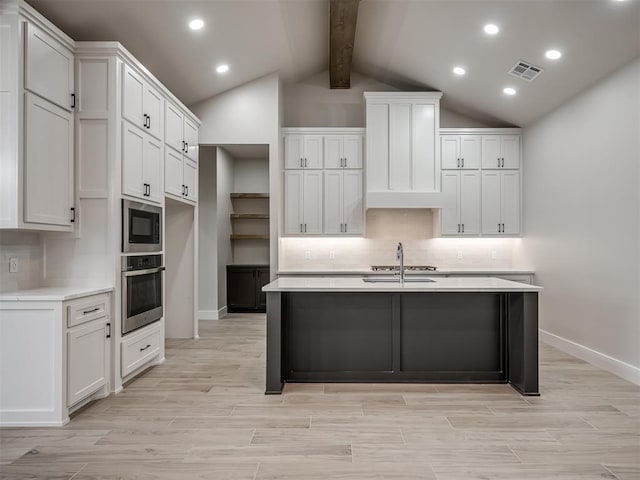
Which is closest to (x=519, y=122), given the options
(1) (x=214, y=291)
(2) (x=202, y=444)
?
(1) (x=214, y=291)

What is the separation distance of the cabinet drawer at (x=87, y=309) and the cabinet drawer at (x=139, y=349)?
1.35ft

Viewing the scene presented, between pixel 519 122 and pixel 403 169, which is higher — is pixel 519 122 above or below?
above

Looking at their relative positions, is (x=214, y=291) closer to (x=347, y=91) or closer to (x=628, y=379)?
(x=347, y=91)

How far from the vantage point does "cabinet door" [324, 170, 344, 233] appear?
6301 millimetres

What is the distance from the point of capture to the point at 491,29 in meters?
4.35

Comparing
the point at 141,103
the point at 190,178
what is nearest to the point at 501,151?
the point at 190,178

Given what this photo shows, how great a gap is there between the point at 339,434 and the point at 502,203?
457 cm

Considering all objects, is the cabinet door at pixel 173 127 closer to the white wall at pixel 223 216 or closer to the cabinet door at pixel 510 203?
the white wall at pixel 223 216

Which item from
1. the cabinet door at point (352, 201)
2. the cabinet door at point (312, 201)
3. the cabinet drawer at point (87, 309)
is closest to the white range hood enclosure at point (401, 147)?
the cabinet door at point (352, 201)

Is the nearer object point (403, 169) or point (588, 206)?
point (588, 206)

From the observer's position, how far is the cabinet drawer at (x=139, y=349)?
366cm

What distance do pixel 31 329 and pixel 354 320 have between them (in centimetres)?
233

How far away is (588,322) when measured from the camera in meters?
4.54

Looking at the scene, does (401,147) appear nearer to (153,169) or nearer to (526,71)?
(526,71)
